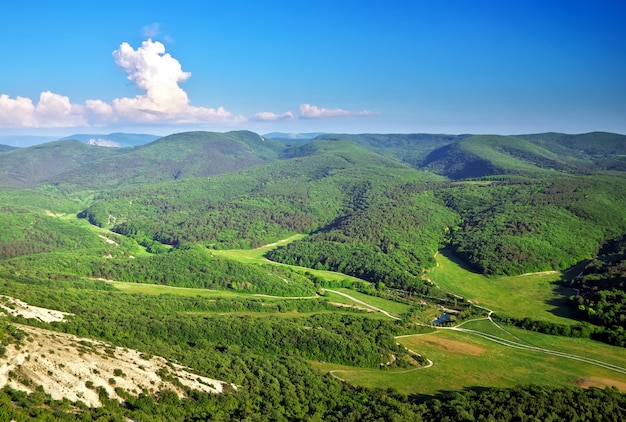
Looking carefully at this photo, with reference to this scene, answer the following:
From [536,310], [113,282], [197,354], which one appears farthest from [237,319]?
[536,310]

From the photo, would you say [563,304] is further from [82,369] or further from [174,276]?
[82,369]

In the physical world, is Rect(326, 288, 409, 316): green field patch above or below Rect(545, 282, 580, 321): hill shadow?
below

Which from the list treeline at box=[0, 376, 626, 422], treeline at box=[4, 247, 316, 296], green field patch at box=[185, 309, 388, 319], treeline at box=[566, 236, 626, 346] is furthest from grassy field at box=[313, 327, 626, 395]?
treeline at box=[4, 247, 316, 296]

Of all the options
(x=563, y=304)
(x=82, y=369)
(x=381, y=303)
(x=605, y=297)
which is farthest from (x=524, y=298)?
(x=82, y=369)

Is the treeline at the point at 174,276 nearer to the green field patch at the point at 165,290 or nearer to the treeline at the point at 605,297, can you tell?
the green field patch at the point at 165,290

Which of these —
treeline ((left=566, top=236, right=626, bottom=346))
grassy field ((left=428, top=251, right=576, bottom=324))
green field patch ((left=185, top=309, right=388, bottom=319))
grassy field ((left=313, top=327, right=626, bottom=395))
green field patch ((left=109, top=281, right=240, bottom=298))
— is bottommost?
green field patch ((left=109, top=281, right=240, bottom=298))

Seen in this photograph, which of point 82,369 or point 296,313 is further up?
point 82,369

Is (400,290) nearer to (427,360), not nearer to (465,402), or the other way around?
(427,360)

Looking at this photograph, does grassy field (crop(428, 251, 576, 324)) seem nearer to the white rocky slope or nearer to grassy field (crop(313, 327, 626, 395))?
grassy field (crop(313, 327, 626, 395))
